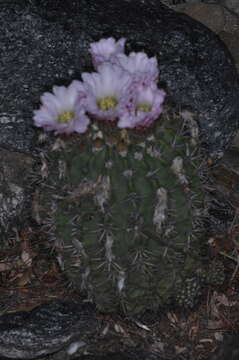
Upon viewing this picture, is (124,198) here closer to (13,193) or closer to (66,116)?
(66,116)

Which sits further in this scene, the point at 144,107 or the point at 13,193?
the point at 13,193

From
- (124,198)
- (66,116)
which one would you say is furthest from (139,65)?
(124,198)

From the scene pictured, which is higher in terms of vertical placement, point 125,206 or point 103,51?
point 103,51

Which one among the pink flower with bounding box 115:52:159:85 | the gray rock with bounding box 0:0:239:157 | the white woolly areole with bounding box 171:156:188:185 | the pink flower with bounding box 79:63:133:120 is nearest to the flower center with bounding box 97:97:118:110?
the pink flower with bounding box 79:63:133:120

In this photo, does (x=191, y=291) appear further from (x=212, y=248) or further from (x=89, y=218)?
(x=89, y=218)

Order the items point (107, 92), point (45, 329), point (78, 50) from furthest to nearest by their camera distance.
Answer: point (78, 50) → point (45, 329) → point (107, 92)

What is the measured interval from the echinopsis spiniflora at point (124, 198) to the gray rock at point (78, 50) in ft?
2.42

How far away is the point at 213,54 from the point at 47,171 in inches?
46.9

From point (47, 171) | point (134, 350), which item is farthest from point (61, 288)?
point (47, 171)

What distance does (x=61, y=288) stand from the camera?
3.03 m

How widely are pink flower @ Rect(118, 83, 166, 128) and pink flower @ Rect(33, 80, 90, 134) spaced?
0.15 meters

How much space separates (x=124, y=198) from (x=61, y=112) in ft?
1.23

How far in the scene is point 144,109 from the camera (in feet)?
7.70

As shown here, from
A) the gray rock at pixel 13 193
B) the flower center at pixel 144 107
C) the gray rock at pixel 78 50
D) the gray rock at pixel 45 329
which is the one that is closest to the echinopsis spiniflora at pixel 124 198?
the flower center at pixel 144 107
